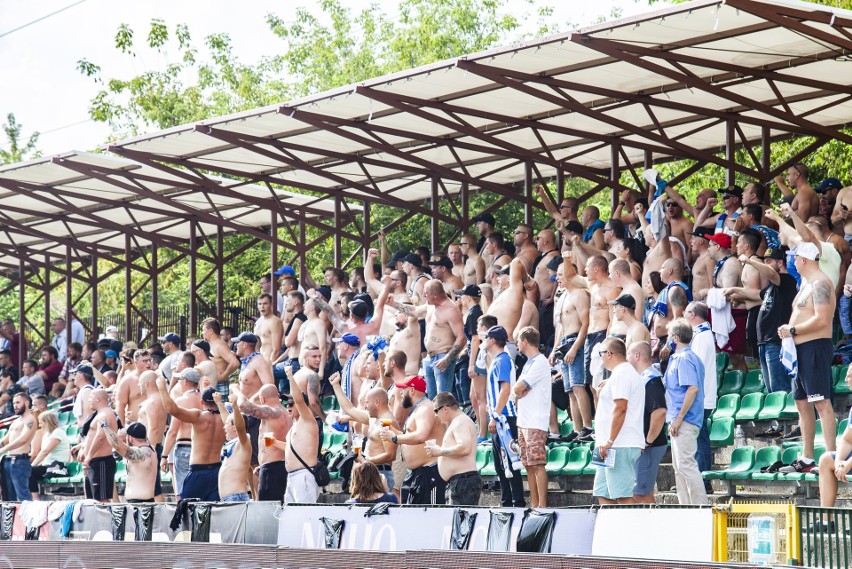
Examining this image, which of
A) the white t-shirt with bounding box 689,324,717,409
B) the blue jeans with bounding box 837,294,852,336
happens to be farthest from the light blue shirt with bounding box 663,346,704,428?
the blue jeans with bounding box 837,294,852,336

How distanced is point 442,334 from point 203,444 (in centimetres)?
313

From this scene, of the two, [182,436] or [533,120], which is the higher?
[533,120]

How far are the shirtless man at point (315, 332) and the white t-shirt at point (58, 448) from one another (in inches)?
163

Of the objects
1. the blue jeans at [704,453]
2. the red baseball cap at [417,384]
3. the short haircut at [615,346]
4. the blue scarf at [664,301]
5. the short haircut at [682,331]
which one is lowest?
the blue jeans at [704,453]

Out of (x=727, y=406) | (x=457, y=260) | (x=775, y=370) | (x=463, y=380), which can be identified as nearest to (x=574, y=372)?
(x=727, y=406)

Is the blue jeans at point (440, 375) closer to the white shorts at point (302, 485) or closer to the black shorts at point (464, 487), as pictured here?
the white shorts at point (302, 485)

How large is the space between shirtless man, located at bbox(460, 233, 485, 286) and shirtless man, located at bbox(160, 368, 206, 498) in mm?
4037

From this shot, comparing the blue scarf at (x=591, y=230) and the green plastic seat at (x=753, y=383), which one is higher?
the blue scarf at (x=591, y=230)

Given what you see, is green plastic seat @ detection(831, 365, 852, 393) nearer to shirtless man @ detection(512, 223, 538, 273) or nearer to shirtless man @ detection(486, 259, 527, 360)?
shirtless man @ detection(486, 259, 527, 360)

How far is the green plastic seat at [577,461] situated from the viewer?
42.7 ft

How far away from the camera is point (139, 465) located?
47.6 feet

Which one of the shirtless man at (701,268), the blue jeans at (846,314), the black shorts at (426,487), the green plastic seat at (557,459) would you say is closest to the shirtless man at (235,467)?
the black shorts at (426,487)

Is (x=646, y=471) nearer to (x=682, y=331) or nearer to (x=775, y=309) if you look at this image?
(x=682, y=331)

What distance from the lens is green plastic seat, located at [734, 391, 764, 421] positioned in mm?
12945
